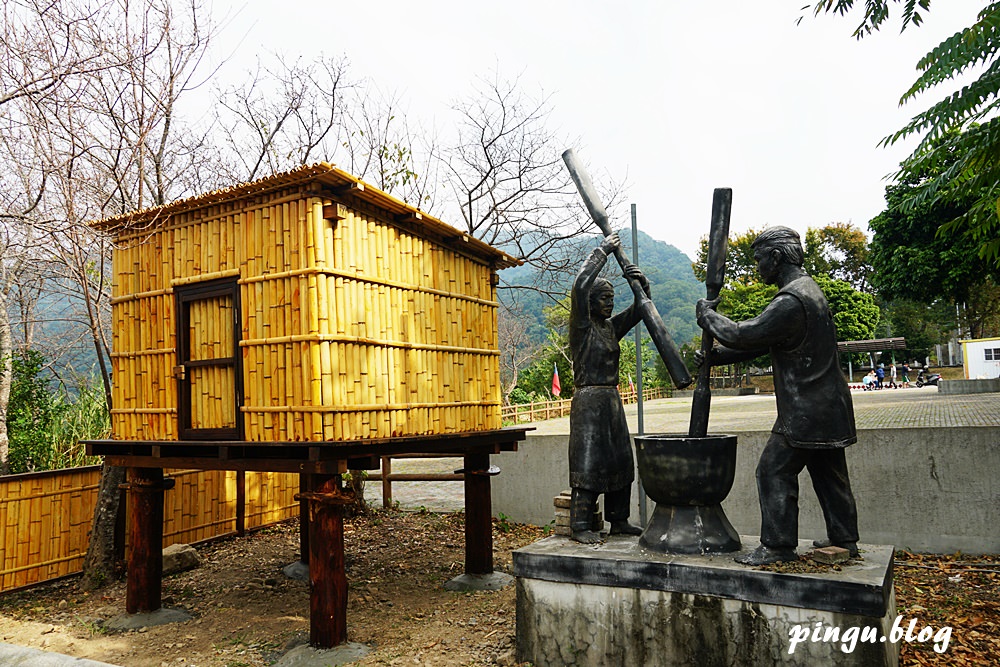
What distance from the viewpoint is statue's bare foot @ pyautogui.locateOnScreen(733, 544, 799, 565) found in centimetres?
477

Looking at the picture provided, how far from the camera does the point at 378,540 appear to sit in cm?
1091

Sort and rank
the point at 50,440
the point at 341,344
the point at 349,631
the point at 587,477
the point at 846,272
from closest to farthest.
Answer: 1. the point at 587,477
2. the point at 341,344
3. the point at 349,631
4. the point at 50,440
5. the point at 846,272

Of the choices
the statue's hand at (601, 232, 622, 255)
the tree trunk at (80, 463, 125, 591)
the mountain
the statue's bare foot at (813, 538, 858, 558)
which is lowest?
the tree trunk at (80, 463, 125, 591)

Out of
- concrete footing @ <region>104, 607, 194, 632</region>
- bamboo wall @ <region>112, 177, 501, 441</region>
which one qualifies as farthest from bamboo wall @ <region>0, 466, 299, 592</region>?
concrete footing @ <region>104, 607, 194, 632</region>

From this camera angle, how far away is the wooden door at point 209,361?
6938mm

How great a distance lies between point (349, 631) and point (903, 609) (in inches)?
215

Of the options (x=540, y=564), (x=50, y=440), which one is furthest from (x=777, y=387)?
(x=50, y=440)

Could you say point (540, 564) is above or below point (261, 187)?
below

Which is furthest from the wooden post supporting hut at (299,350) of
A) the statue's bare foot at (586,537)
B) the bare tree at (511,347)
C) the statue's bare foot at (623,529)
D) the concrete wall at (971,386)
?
the concrete wall at (971,386)

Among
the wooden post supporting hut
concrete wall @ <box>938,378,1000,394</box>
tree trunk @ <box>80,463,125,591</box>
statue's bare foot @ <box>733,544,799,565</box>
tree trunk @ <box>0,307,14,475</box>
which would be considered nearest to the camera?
statue's bare foot @ <box>733,544,799,565</box>

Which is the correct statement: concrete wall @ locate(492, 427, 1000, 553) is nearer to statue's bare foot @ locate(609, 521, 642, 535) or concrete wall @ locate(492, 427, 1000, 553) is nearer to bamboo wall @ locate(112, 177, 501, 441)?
statue's bare foot @ locate(609, 521, 642, 535)

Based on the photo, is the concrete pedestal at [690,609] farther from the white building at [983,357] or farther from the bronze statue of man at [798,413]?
the white building at [983,357]

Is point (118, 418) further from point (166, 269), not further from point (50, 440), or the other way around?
point (50, 440)

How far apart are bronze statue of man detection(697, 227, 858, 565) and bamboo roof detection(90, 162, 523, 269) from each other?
3.75 meters
